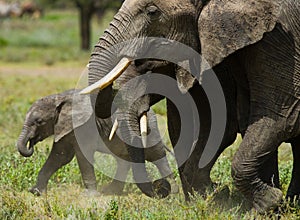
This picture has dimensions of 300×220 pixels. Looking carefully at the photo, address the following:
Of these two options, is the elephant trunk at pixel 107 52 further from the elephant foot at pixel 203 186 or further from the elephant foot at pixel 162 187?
the elephant foot at pixel 203 186

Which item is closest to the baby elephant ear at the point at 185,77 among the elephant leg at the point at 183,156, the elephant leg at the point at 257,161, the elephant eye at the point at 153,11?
the elephant eye at the point at 153,11

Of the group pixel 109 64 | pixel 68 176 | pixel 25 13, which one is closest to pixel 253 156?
pixel 109 64

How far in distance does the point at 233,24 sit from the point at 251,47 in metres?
0.20

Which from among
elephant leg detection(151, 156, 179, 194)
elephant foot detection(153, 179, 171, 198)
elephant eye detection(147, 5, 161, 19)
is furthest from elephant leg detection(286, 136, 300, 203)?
elephant eye detection(147, 5, 161, 19)

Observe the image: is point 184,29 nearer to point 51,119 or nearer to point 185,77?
point 185,77

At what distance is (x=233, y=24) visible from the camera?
217 inches

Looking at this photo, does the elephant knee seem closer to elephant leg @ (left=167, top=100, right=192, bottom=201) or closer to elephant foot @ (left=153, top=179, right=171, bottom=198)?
elephant leg @ (left=167, top=100, right=192, bottom=201)

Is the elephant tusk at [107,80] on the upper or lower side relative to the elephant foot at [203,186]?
upper

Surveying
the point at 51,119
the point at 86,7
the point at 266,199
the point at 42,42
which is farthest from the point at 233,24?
the point at 42,42

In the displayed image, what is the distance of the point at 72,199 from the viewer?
22.4 ft

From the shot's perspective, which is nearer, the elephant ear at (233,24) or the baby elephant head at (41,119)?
the elephant ear at (233,24)

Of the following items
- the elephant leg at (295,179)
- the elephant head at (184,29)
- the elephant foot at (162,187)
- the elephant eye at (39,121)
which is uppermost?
the elephant head at (184,29)

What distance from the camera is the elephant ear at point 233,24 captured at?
548 cm

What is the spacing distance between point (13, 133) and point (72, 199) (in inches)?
136
